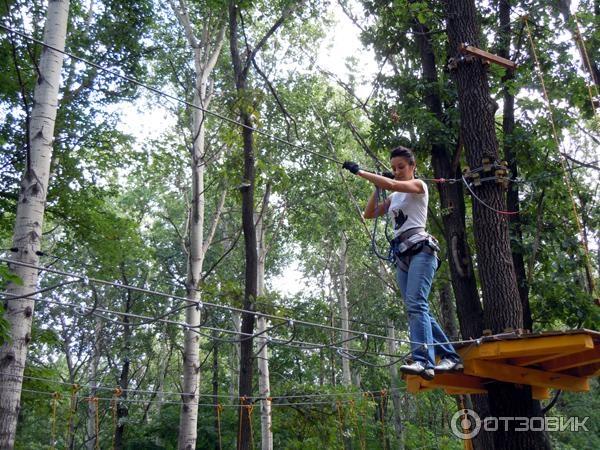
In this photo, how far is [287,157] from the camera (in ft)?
42.8

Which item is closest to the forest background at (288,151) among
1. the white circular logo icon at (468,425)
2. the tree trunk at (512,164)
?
the tree trunk at (512,164)

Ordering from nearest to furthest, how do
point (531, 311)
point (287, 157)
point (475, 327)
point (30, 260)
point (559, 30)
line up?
1. point (30, 260)
2. point (475, 327)
3. point (531, 311)
4. point (559, 30)
5. point (287, 157)

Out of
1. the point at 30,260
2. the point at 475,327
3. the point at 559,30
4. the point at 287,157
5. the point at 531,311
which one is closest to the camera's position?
the point at 30,260

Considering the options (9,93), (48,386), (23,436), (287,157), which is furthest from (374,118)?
(23,436)

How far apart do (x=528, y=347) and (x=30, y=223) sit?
3.50m

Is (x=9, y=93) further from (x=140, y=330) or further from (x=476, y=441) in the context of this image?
(x=140, y=330)

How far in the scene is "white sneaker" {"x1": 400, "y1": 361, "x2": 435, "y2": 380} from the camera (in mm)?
3150

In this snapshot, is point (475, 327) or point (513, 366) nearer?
point (513, 366)

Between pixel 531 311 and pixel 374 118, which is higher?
pixel 374 118

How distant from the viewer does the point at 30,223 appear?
3990 millimetres

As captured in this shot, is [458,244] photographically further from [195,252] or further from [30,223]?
[30,223]

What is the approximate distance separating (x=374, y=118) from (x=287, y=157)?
21.6 feet

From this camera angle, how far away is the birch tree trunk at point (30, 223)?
370 centimetres

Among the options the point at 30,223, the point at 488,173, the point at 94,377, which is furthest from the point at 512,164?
the point at 94,377
